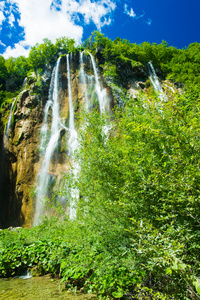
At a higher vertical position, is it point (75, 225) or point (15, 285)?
point (75, 225)

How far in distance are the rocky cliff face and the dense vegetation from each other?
12041mm

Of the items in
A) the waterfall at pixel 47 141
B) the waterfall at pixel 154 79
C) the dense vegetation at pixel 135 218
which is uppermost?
the waterfall at pixel 154 79

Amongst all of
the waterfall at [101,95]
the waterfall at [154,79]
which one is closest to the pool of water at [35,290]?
the waterfall at [101,95]

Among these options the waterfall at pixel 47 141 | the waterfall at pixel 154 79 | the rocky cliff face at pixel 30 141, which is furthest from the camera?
the waterfall at pixel 154 79

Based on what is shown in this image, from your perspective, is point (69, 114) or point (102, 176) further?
point (69, 114)

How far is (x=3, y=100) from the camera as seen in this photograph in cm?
2758

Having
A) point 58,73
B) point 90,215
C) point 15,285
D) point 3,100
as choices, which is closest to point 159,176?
point 90,215

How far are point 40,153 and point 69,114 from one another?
17.4 ft

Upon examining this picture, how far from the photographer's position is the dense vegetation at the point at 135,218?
227 cm

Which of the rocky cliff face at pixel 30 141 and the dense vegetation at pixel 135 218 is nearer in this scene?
the dense vegetation at pixel 135 218

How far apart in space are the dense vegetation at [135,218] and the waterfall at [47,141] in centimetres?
1077

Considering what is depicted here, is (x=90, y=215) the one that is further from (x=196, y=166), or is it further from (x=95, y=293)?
(x=196, y=166)

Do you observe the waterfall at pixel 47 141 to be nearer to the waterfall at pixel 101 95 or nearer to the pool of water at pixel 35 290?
the waterfall at pixel 101 95

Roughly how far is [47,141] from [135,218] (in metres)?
18.4
